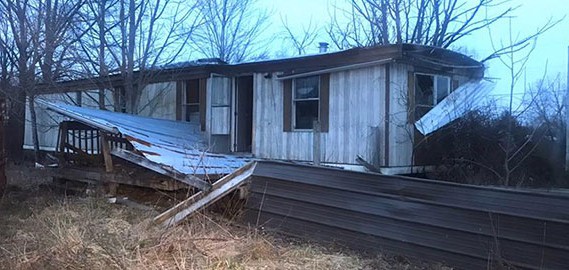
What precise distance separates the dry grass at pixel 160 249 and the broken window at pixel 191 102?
772 centimetres

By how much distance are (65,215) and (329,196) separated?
4.04m

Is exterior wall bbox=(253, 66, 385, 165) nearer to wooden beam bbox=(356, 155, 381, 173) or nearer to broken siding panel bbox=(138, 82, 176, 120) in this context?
wooden beam bbox=(356, 155, 381, 173)

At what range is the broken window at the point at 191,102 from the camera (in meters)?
14.8

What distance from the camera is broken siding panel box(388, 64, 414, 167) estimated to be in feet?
34.2

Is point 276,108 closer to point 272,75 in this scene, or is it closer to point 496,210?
point 272,75

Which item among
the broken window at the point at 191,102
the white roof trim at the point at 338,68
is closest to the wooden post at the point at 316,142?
the white roof trim at the point at 338,68

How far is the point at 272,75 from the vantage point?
1249 cm

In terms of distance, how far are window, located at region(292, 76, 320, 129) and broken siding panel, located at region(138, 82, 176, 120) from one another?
4864mm

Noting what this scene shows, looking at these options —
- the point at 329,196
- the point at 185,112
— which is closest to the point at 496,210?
the point at 329,196

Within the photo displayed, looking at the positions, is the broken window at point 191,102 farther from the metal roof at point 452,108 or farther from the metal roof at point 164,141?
the metal roof at point 452,108

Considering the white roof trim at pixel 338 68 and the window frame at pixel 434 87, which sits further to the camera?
the window frame at pixel 434 87

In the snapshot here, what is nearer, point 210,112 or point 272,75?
point 272,75

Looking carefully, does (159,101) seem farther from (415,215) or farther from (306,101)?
(415,215)

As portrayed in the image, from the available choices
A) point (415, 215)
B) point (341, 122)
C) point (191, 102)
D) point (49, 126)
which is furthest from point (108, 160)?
point (49, 126)
